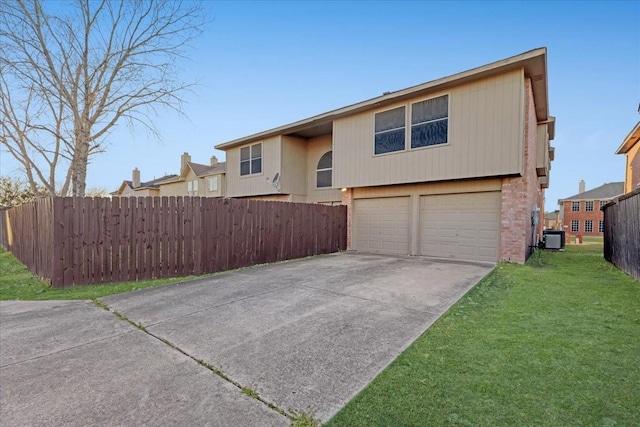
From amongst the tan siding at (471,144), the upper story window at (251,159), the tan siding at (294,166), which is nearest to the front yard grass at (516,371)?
the tan siding at (471,144)

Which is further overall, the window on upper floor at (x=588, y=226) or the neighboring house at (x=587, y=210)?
the window on upper floor at (x=588, y=226)

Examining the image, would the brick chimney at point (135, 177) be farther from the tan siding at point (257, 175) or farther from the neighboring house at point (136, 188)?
the tan siding at point (257, 175)

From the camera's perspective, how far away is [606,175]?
1501 inches

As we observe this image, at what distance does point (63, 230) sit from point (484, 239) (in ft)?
33.7

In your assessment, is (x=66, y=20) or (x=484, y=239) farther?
(x=66, y=20)

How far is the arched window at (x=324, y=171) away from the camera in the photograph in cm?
1434

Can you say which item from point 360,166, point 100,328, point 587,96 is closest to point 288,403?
point 100,328

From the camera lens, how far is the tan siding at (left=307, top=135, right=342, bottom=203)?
14.4m

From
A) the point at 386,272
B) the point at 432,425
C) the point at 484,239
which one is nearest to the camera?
the point at 432,425

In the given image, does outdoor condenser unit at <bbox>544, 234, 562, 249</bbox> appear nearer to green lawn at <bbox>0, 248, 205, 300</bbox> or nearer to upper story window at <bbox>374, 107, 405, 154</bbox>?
upper story window at <bbox>374, 107, 405, 154</bbox>

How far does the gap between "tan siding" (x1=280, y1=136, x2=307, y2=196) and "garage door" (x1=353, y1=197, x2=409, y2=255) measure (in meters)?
3.91

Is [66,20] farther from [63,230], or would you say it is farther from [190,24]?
[63,230]

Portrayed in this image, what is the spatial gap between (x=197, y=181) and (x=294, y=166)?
474 inches

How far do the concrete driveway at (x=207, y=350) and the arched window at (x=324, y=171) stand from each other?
898 centimetres
